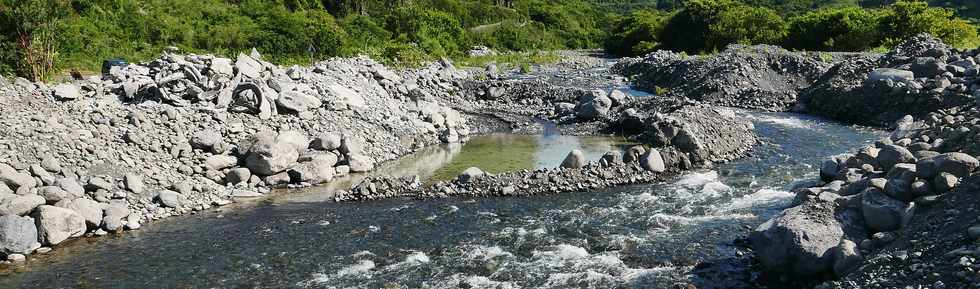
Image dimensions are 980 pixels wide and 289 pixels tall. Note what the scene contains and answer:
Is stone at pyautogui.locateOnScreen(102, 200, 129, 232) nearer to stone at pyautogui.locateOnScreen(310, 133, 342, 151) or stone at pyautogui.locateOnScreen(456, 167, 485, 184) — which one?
stone at pyautogui.locateOnScreen(310, 133, 342, 151)

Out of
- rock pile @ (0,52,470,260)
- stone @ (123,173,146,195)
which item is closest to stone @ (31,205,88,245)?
rock pile @ (0,52,470,260)

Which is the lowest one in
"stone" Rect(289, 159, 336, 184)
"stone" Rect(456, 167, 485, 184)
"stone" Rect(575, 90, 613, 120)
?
"stone" Rect(575, 90, 613, 120)

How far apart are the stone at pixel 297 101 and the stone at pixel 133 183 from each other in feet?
20.4

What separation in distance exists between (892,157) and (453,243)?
9031 millimetres

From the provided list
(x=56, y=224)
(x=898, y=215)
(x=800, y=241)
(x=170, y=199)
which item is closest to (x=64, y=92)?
(x=170, y=199)

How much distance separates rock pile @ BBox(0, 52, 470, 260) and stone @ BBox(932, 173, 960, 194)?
14353 millimetres

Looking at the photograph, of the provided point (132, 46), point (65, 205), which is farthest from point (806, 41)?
point (65, 205)

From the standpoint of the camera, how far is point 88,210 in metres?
14.2

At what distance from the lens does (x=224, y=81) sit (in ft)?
71.5

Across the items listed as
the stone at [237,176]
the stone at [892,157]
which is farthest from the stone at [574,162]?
the stone at [237,176]

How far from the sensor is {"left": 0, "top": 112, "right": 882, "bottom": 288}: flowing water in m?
11.8

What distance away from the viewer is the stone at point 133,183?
16.0 m

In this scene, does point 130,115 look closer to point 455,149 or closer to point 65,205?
point 65,205

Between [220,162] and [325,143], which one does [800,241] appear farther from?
[220,162]
